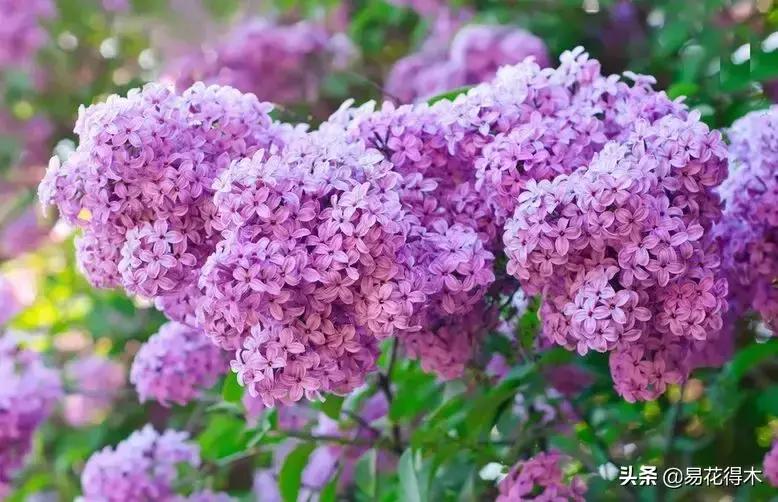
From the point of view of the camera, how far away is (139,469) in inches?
44.6

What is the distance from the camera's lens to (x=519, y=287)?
87cm

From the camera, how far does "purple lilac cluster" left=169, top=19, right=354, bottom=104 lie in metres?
1.65

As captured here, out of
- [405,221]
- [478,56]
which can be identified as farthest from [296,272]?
[478,56]

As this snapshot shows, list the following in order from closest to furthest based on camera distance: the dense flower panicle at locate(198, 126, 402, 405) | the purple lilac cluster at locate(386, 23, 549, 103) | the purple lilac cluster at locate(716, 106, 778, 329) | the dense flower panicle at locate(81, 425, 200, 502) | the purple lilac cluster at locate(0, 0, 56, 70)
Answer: the dense flower panicle at locate(198, 126, 402, 405) < the purple lilac cluster at locate(716, 106, 778, 329) < the dense flower panicle at locate(81, 425, 200, 502) < the purple lilac cluster at locate(386, 23, 549, 103) < the purple lilac cluster at locate(0, 0, 56, 70)

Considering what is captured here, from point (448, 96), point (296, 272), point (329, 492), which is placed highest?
point (448, 96)

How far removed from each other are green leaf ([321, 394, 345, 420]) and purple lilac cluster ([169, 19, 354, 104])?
31.5 inches

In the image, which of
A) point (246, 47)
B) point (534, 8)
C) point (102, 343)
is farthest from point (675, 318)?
point (102, 343)

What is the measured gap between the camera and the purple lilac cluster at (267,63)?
165 centimetres

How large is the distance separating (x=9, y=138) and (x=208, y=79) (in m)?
0.50

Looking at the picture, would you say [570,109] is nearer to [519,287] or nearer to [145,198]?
[519,287]

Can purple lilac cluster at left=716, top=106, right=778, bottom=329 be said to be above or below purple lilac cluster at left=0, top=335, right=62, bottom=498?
above

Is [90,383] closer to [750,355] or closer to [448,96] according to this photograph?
[448,96]

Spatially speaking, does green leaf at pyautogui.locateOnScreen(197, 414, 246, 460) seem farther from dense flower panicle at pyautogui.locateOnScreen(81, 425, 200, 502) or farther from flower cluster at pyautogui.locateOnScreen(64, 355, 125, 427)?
flower cluster at pyautogui.locateOnScreen(64, 355, 125, 427)

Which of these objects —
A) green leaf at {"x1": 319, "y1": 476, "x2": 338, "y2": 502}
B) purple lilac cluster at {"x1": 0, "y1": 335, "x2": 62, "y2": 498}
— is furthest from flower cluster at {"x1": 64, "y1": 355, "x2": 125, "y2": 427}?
green leaf at {"x1": 319, "y1": 476, "x2": 338, "y2": 502}
